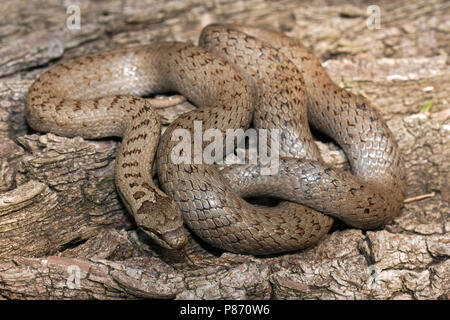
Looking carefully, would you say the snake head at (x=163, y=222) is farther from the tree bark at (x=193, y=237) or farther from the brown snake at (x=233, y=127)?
the tree bark at (x=193, y=237)

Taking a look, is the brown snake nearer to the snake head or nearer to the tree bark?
the snake head

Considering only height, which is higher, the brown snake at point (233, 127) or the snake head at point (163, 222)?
the brown snake at point (233, 127)

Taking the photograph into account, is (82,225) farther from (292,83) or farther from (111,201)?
(292,83)

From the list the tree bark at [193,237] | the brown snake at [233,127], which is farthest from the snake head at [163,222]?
the tree bark at [193,237]

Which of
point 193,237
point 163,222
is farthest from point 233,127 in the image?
point 163,222

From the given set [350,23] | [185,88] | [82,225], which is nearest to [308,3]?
[350,23]

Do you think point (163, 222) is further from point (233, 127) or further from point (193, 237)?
point (233, 127)
